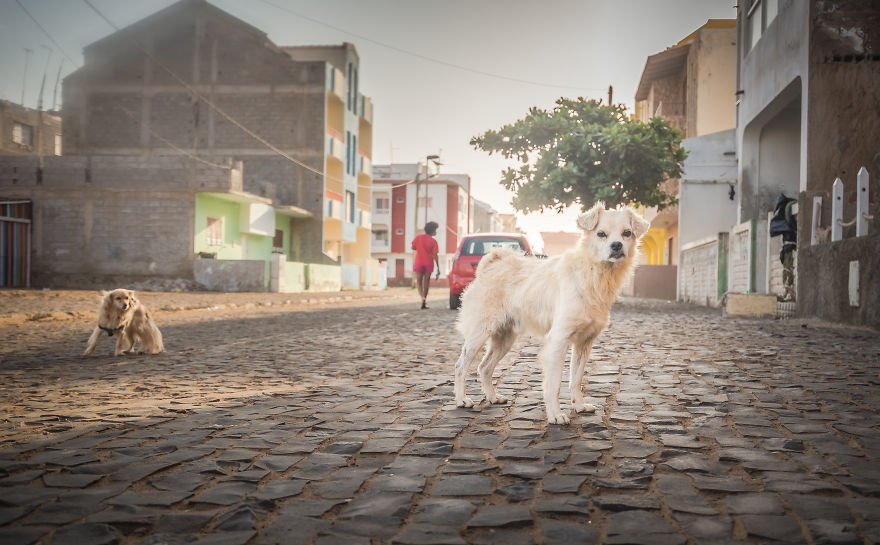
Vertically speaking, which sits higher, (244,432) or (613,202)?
(613,202)

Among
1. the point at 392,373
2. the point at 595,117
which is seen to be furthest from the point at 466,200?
the point at 392,373

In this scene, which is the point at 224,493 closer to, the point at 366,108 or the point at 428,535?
the point at 428,535

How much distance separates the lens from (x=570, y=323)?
419 centimetres

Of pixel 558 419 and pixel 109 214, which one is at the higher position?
pixel 109 214

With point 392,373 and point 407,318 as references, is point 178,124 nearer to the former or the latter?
point 407,318

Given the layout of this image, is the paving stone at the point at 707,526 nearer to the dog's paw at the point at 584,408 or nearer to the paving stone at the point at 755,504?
the paving stone at the point at 755,504

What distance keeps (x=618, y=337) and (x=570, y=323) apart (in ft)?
18.9

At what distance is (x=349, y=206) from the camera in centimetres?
4184

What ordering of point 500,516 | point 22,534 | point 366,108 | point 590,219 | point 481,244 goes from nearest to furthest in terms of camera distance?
point 22,534 → point 500,516 → point 590,219 → point 481,244 → point 366,108

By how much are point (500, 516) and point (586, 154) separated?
17746 millimetres

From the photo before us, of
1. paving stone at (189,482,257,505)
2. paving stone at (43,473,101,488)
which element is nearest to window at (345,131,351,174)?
paving stone at (43,473,101,488)

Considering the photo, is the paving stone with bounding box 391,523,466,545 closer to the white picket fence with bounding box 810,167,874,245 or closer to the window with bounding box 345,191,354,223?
the white picket fence with bounding box 810,167,874,245

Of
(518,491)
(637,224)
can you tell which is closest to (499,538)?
(518,491)

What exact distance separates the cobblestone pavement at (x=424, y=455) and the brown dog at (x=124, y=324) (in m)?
0.49
